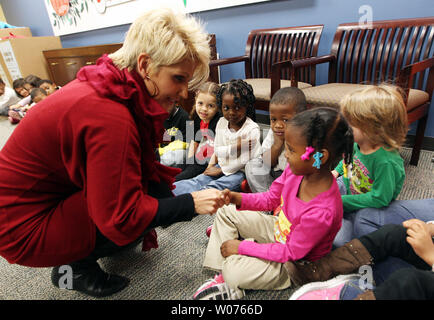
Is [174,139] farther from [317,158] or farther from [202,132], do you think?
[317,158]

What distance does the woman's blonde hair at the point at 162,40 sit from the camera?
719mm

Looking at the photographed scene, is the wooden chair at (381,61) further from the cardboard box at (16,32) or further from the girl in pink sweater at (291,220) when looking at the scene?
the cardboard box at (16,32)

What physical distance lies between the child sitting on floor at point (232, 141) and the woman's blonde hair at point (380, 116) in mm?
573

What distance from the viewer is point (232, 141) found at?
1508 millimetres

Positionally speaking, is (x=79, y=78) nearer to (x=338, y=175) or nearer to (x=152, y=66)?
(x=152, y=66)

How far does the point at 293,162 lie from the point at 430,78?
133 cm

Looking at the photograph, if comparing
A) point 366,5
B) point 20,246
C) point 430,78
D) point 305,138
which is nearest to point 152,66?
point 305,138

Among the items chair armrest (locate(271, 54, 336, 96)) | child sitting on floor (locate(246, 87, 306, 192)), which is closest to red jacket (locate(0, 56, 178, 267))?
child sitting on floor (locate(246, 87, 306, 192))

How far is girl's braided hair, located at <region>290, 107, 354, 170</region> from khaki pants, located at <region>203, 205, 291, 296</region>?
412 millimetres

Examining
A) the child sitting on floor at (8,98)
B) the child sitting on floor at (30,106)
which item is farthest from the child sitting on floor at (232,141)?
the child sitting on floor at (8,98)

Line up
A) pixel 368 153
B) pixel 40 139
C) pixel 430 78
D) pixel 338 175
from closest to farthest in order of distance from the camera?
pixel 40 139
pixel 368 153
pixel 338 175
pixel 430 78

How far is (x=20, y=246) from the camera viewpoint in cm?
80

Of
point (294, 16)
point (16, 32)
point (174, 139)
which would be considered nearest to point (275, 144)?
point (174, 139)

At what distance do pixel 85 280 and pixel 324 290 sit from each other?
828 millimetres
